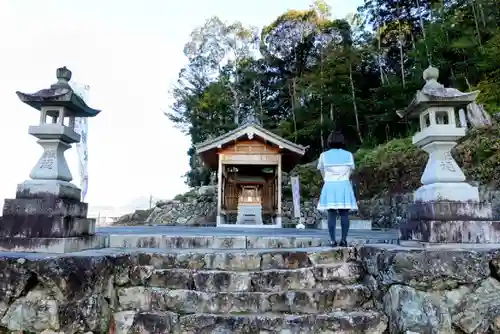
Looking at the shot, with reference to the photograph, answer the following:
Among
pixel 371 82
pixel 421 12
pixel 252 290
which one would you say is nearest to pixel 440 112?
pixel 252 290

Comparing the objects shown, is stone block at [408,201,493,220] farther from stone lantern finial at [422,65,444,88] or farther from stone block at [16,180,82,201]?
stone block at [16,180,82,201]

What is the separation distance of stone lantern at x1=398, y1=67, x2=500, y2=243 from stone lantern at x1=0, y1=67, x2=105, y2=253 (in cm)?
381

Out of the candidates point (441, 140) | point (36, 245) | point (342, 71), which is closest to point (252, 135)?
point (441, 140)

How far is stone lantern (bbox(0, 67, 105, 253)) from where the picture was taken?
3326 mm

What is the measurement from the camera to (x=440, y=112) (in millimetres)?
3588

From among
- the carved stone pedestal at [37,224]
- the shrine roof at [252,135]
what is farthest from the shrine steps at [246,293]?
the shrine roof at [252,135]

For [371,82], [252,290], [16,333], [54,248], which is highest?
[371,82]

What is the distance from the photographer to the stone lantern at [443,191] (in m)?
3.13

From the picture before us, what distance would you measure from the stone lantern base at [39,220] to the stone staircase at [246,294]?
2.52 feet

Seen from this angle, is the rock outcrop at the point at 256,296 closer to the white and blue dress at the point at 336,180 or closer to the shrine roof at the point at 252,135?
the white and blue dress at the point at 336,180

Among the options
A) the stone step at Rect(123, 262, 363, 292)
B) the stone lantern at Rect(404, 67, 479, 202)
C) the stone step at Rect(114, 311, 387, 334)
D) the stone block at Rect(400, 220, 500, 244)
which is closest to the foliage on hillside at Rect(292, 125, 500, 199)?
the stone lantern at Rect(404, 67, 479, 202)

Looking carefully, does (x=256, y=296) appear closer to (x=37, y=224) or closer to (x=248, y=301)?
(x=248, y=301)

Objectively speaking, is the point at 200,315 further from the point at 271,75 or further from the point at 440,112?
the point at 271,75

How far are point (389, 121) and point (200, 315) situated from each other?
18515 mm
